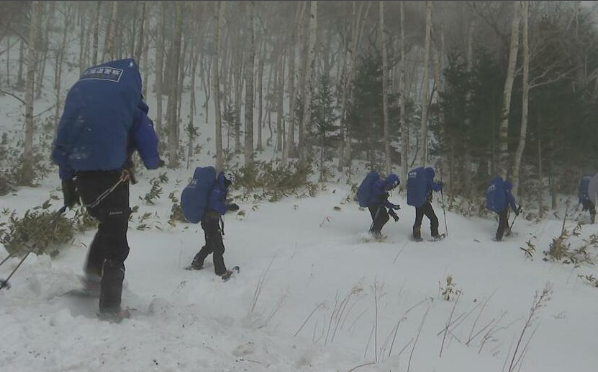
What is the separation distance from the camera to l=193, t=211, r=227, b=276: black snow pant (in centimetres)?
523

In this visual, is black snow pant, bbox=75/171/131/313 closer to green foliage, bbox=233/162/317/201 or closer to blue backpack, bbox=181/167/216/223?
blue backpack, bbox=181/167/216/223

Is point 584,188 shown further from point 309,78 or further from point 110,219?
point 110,219

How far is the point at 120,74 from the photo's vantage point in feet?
9.41

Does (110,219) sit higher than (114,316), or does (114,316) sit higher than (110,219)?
(110,219)

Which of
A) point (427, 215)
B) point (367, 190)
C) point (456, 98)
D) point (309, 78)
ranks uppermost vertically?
point (456, 98)

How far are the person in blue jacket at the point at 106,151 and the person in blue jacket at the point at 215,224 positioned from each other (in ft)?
7.28

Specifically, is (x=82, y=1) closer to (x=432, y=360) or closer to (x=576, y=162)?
(x=576, y=162)

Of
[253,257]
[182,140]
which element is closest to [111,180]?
[253,257]

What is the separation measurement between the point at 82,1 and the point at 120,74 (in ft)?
131

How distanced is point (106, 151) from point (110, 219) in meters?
0.50

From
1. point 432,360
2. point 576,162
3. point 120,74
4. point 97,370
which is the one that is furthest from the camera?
point 576,162

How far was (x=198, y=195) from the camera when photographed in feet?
17.7

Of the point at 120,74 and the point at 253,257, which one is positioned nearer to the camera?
the point at 120,74

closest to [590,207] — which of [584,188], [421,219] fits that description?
[584,188]
